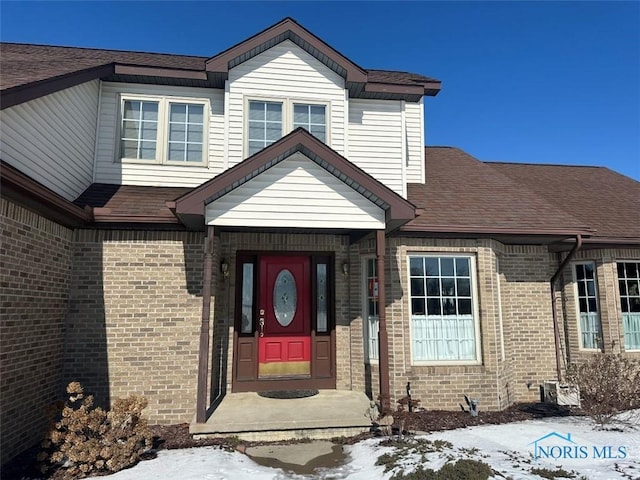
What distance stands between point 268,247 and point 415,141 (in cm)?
424

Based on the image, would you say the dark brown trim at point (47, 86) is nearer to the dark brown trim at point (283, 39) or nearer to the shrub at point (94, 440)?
the dark brown trim at point (283, 39)

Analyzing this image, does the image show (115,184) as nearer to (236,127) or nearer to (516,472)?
(236,127)

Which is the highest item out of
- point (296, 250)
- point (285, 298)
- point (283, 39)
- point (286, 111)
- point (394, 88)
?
point (283, 39)

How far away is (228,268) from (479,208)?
5059 millimetres

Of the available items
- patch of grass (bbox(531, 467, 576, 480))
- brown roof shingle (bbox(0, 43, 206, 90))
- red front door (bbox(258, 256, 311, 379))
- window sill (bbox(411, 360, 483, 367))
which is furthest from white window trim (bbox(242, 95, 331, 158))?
patch of grass (bbox(531, 467, 576, 480))

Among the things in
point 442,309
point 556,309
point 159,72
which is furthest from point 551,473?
point 159,72

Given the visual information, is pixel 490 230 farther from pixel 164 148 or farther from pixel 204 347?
pixel 164 148

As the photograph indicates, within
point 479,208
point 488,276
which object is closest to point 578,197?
point 479,208

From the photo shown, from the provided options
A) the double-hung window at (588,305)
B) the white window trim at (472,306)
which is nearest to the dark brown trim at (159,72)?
the white window trim at (472,306)

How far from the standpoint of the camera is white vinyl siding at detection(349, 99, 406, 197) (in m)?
8.65

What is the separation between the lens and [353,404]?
692 centimetres

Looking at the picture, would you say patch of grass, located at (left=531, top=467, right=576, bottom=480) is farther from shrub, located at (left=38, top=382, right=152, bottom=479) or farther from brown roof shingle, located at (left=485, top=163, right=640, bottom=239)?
brown roof shingle, located at (left=485, top=163, right=640, bottom=239)

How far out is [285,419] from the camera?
6117mm

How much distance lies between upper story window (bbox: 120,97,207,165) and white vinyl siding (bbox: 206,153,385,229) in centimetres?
240
